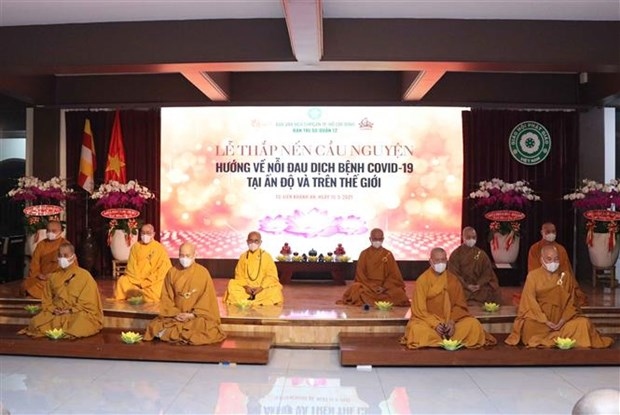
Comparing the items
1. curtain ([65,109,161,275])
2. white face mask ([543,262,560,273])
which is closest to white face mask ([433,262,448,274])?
white face mask ([543,262,560,273])

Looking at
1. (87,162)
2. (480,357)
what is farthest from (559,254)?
(87,162)

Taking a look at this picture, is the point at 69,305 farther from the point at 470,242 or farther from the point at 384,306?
the point at 470,242

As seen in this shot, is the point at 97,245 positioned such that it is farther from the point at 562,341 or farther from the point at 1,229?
the point at 562,341

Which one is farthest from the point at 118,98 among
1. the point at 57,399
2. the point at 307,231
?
the point at 57,399

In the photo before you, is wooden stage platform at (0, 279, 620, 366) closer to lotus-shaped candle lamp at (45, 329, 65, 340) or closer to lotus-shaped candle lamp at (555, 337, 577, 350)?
lotus-shaped candle lamp at (555, 337, 577, 350)

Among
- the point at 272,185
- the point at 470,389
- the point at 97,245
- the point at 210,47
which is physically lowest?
the point at 470,389

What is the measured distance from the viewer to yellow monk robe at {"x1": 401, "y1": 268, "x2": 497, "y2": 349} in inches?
A: 230

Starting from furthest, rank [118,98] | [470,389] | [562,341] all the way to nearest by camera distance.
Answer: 1. [118,98]
2. [562,341]
3. [470,389]

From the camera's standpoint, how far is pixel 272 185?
9.64 meters

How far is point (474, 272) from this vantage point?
24.7 feet

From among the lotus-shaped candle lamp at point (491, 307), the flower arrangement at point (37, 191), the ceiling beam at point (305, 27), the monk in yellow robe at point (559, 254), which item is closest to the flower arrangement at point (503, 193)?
the monk in yellow robe at point (559, 254)

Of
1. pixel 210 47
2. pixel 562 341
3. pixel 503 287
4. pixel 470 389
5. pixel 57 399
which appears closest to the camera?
pixel 57 399

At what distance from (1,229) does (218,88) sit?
13.9ft

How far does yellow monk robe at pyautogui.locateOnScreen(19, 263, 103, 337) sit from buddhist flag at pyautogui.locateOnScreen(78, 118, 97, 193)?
3.51m
